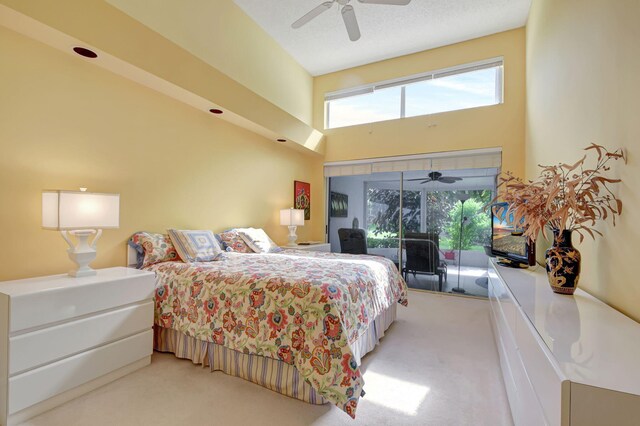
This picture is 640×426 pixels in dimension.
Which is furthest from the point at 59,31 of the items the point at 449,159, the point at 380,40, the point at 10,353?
the point at 449,159

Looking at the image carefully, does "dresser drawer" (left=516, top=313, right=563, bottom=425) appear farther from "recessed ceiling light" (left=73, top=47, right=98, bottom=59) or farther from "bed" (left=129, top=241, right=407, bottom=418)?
"recessed ceiling light" (left=73, top=47, right=98, bottom=59)

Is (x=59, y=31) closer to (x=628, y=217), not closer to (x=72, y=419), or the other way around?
(x=72, y=419)

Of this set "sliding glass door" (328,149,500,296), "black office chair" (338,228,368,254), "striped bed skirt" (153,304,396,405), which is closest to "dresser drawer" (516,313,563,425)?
"striped bed skirt" (153,304,396,405)

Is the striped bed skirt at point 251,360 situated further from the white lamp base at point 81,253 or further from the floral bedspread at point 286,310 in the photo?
the white lamp base at point 81,253

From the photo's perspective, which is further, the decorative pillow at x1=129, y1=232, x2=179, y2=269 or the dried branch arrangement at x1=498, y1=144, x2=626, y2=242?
the decorative pillow at x1=129, y1=232, x2=179, y2=269

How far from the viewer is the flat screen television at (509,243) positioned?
2.54 metres

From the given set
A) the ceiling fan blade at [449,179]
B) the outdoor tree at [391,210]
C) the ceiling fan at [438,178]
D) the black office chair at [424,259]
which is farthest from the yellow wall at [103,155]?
the ceiling fan blade at [449,179]

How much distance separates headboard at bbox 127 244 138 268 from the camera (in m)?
2.71

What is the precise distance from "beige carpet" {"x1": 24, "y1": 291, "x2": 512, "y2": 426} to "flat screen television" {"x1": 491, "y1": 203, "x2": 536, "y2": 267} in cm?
84

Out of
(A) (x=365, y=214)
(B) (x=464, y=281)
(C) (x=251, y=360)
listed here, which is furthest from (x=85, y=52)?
(B) (x=464, y=281)

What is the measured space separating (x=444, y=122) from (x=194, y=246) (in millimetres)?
3935

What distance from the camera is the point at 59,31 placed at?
6.54 feet

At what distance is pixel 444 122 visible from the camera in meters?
4.49

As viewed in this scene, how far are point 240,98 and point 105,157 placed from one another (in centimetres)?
158
